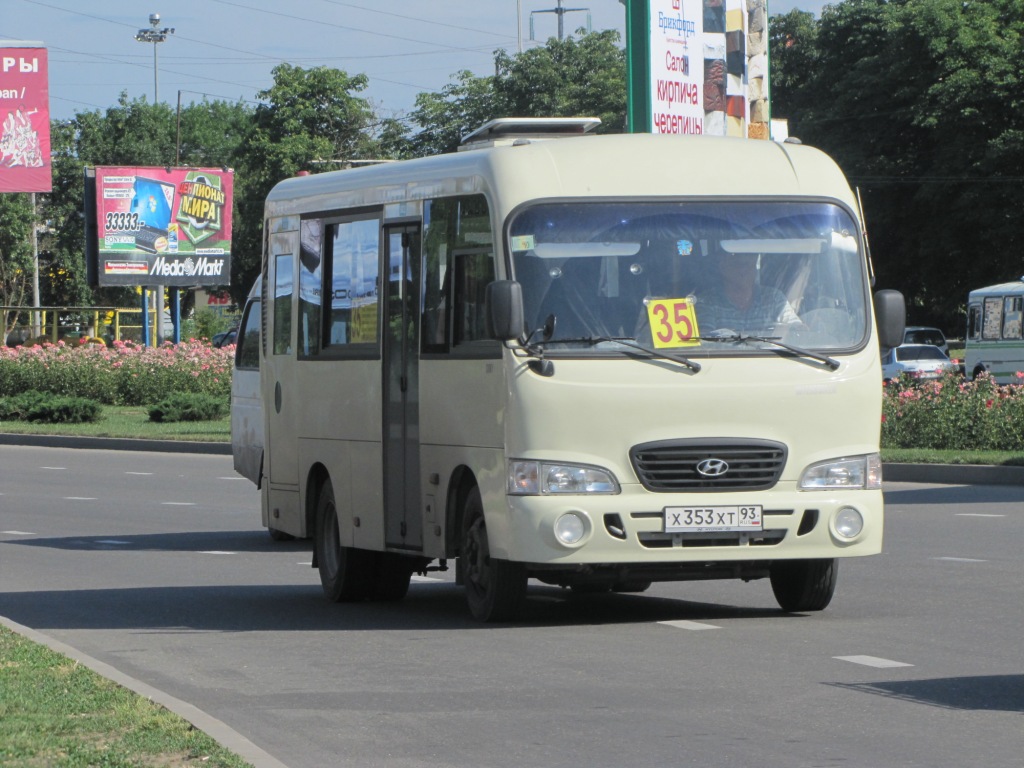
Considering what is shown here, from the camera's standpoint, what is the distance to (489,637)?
10.3 m

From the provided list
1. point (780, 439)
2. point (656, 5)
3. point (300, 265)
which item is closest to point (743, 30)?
point (656, 5)

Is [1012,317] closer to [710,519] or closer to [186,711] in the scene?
Result: [710,519]

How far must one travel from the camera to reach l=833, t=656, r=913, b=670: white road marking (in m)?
9.04

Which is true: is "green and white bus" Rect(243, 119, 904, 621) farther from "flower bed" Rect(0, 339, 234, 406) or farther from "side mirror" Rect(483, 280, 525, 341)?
"flower bed" Rect(0, 339, 234, 406)

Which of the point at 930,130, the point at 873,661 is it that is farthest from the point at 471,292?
the point at 930,130

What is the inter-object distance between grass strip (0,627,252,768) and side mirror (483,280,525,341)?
2725mm

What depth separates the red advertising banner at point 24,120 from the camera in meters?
40.9

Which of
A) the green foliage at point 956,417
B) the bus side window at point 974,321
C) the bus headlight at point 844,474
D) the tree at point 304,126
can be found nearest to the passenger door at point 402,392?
the bus headlight at point 844,474

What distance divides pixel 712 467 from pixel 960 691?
2.30 meters

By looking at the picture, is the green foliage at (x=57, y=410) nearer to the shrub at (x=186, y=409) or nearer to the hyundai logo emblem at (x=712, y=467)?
the shrub at (x=186, y=409)

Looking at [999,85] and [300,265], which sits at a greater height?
[999,85]

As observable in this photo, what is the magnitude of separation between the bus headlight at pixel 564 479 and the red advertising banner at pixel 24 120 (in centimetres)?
3224

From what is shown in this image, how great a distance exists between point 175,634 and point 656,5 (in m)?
17.9

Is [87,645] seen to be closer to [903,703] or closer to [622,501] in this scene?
[622,501]
